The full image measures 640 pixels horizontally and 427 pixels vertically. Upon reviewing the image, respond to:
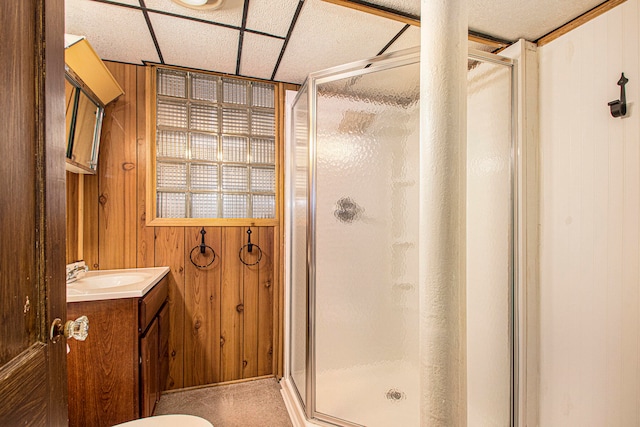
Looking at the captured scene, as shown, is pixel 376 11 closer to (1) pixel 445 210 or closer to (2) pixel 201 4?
(2) pixel 201 4

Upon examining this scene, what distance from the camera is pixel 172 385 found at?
208 cm

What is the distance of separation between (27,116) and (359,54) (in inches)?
65.9

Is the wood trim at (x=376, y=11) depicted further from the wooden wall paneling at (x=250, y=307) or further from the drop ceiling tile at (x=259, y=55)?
the wooden wall paneling at (x=250, y=307)

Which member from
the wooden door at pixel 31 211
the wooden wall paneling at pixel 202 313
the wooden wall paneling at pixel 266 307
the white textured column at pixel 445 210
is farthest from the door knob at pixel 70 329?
the wooden wall paneling at pixel 266 307

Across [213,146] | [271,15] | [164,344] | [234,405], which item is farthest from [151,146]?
[234,405]

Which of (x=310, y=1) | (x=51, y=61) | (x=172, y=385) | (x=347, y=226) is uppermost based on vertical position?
(x=310, y=1)

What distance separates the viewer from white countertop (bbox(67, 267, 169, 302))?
1.36 meters

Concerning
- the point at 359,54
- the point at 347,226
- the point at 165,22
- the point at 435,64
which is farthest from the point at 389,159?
the point at 165,22

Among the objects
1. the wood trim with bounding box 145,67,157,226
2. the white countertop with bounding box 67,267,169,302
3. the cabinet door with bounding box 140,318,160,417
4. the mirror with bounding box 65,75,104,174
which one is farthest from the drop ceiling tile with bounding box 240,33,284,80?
the cabinet door with bounding box 140,318,160,417

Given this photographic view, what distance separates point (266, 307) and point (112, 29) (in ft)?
6.31

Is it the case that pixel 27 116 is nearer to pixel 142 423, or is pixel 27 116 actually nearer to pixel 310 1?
pixel 142 423

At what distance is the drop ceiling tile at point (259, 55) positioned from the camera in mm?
1685

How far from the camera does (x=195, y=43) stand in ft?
5.65

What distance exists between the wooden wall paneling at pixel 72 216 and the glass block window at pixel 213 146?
0.44m
